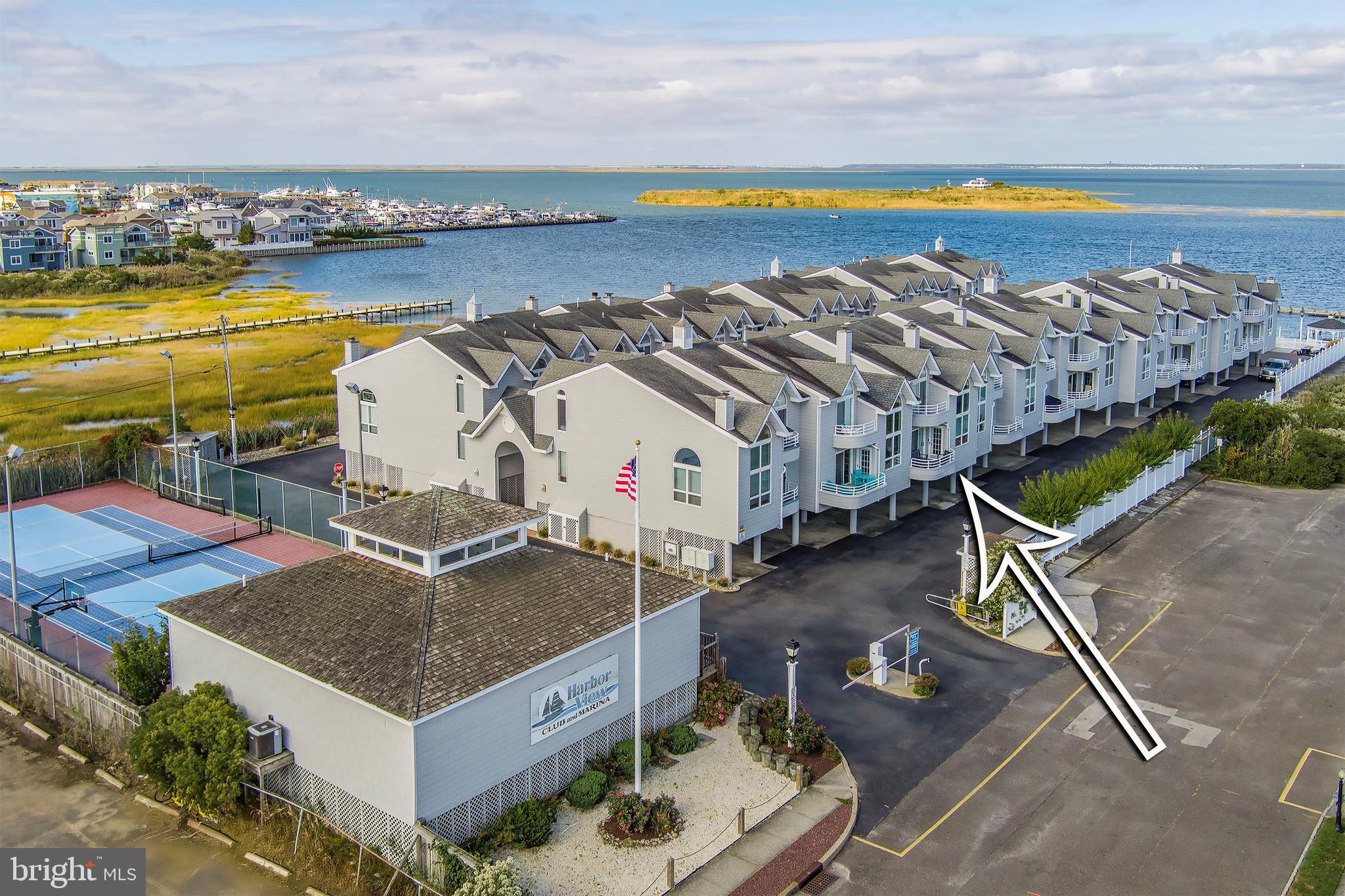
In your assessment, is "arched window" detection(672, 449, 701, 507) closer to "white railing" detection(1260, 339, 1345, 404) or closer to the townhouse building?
the townhouse building

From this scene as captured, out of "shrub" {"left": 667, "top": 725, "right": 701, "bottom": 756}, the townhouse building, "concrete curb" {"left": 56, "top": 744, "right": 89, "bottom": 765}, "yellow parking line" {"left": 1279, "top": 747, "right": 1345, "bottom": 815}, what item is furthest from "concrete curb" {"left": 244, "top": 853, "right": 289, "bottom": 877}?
"yellow parking line" {"left": 1279, "top": 747, "right": 1345, "bottom": 815}

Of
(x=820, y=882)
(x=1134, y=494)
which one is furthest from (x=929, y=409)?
(x=820, y=882)

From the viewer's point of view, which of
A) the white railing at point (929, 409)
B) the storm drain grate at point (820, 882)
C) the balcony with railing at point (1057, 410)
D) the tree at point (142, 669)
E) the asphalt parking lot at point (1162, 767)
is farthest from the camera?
the balcony with railing at point (1057, 410)

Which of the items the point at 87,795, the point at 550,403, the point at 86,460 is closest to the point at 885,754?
the point at 87,795

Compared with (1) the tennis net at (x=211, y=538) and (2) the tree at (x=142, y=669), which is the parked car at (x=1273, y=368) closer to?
(1) the tennis net at (x=211, y=538)

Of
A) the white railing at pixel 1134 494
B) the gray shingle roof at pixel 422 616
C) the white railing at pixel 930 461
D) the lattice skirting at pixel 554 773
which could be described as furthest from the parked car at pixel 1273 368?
the gray shingle roof at pixel 422 616

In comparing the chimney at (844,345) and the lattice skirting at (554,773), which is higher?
the chimney at (844,345)

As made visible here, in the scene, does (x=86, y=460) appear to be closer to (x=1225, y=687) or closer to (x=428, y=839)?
(x=428, y=839)
